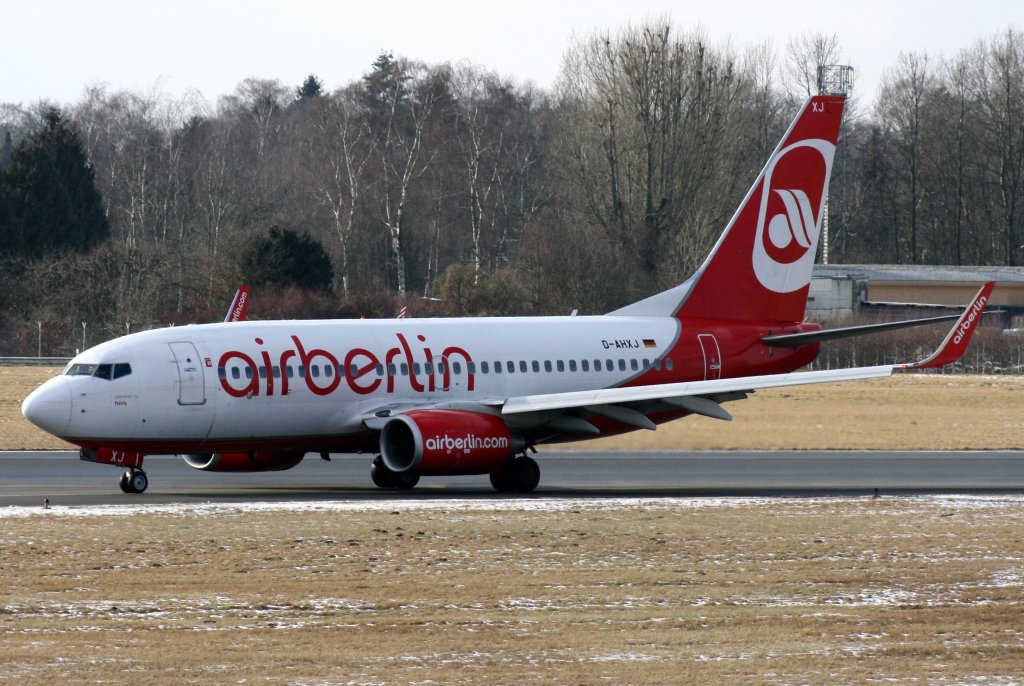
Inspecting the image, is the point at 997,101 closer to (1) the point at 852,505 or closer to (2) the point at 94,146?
(2) the point at 94,146

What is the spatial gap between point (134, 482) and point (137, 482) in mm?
60

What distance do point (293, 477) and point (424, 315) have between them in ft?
108

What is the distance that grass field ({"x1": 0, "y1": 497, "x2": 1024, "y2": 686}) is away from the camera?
38.7 ft

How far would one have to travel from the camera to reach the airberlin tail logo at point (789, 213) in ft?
104

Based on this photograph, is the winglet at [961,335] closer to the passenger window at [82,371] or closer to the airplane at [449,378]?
the airplane at [449,378]

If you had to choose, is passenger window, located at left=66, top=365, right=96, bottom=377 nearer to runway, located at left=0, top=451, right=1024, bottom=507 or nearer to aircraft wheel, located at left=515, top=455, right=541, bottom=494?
runway, located at left=0, top=451, right=1024, bottom=507

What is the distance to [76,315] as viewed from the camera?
61781 mm

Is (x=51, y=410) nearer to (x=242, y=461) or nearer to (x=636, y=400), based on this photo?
(x=242, y=461)

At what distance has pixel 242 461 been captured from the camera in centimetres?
2692

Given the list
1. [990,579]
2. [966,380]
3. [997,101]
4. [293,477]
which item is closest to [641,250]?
[966,380]

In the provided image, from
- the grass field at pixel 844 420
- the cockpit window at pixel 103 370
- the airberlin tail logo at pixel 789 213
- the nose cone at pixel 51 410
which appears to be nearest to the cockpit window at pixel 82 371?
the cockpit window at pixel 103 370

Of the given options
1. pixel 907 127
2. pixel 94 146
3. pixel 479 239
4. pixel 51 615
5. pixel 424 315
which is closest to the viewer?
pixel 51 615

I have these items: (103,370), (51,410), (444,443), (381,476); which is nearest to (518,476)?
(444,443)

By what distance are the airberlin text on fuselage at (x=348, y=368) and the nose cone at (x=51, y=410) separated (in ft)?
8.18
